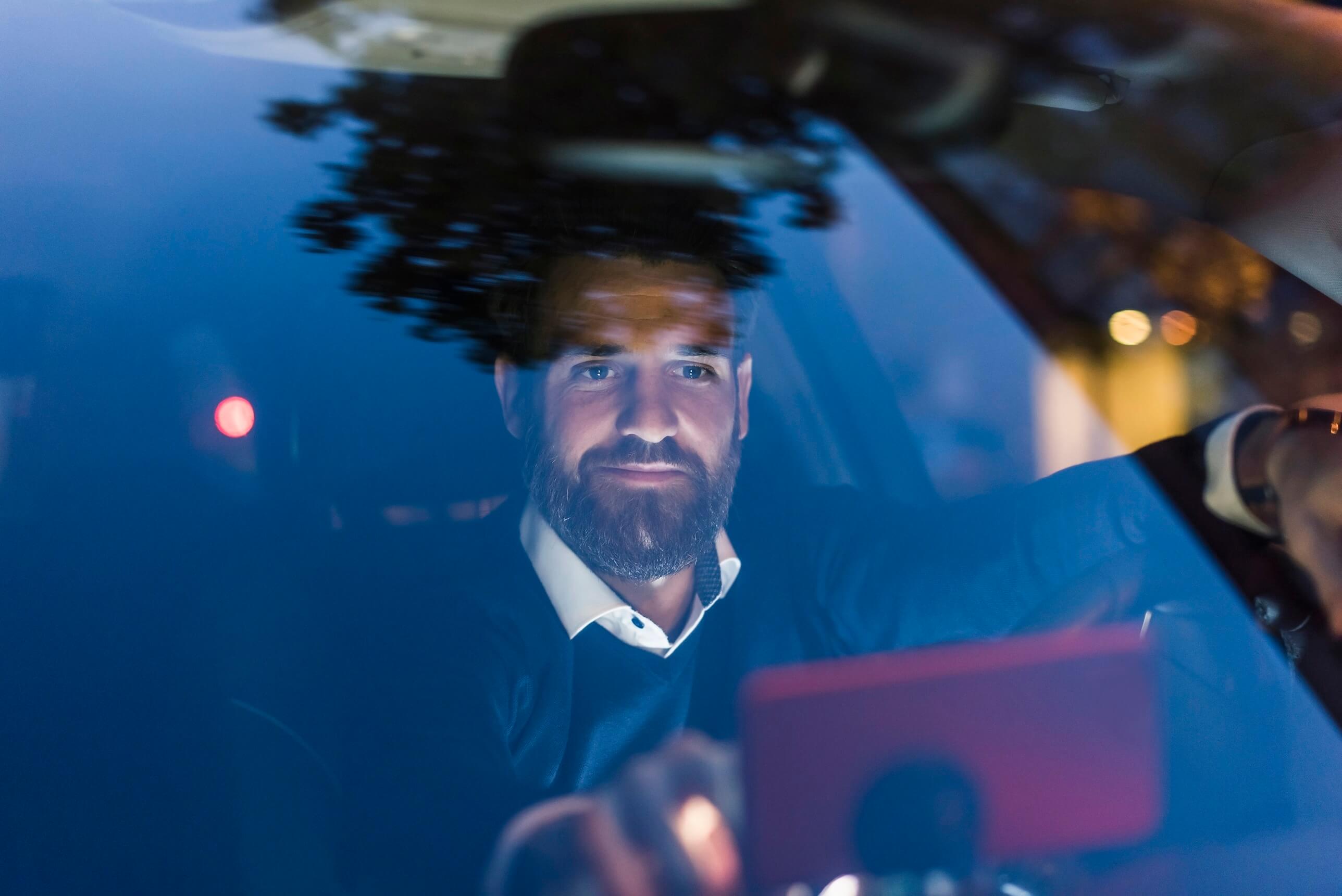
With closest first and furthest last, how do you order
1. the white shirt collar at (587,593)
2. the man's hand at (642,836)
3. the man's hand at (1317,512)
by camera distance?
the man's hand at (642,836) → the white shirt collar at (587,593) → the man's hand at (1317,512)

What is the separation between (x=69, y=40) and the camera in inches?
48.6

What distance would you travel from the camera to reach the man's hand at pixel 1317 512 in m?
1.29

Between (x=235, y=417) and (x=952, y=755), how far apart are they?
0.81 metres

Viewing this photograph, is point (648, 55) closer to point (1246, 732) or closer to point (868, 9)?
point (868, 9)

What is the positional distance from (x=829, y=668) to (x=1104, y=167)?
0.99 m

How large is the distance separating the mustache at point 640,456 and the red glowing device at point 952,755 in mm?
240

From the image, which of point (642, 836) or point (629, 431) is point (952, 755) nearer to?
point (642, 836)

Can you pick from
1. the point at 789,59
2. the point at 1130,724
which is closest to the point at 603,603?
the point at 1130,724

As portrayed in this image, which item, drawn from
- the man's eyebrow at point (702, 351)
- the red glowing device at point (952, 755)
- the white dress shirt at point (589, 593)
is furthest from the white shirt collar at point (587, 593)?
the man's eyebrow at point (702, 351)

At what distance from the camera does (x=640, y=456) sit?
1148 mm

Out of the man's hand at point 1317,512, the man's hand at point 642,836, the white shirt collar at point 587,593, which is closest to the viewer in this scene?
the man's hand at point 642,836

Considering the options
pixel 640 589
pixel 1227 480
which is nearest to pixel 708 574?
pixel 640 589

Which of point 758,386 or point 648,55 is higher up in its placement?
point 648,55

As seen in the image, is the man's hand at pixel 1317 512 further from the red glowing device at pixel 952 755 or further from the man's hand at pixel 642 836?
the man's hand at pixel 642 836
